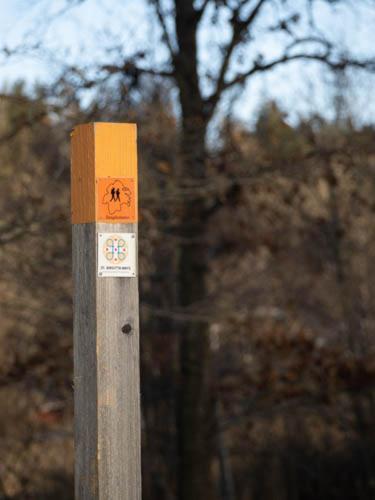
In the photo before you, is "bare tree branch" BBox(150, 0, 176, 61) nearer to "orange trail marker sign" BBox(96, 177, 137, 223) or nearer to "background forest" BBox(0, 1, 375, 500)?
"background forest" BBox(0, 1, 375, 500)

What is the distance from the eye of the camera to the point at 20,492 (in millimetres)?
9250

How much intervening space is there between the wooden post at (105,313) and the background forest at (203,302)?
3271mm

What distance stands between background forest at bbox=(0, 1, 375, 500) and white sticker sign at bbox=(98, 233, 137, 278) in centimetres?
333

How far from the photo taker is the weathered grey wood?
11.1 feet

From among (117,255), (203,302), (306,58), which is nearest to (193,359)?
(203,302)

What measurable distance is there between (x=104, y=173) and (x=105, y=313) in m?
0.54

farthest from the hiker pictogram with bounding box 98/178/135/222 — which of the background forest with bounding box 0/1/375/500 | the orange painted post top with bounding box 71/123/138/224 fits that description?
the background forest with bounding box 0/1/375/500

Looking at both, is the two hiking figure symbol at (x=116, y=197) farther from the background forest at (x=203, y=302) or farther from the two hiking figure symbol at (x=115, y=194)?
the background forest at (x=203, y=302)

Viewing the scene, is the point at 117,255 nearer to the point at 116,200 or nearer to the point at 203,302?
the point at 116,200

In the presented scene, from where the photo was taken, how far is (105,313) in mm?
3445

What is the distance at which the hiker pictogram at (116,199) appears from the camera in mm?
3500

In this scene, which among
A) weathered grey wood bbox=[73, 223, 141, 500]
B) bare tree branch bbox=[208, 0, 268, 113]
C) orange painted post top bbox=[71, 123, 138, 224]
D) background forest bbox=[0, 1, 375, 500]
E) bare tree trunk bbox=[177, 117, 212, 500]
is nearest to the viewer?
weathered grey wood bbox=[73, 223, 141, 500]

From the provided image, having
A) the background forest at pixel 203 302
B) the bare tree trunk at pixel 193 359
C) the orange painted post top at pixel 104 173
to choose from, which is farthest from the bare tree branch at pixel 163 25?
the orange painted post top at pixel 104 173

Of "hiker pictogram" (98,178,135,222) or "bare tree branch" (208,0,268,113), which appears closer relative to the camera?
"hiker pictogram" (98,178,135,222)
